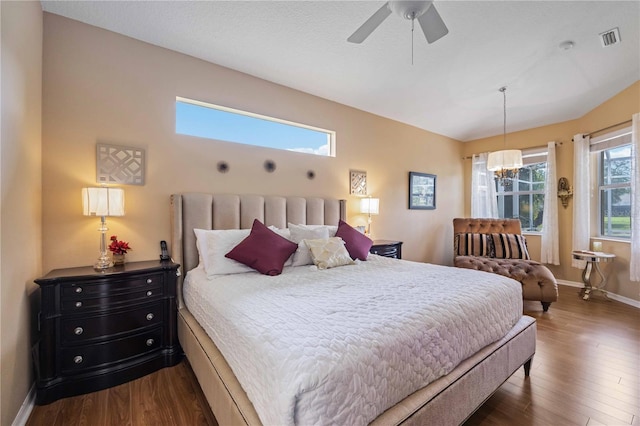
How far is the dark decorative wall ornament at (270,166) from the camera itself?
3297 mm

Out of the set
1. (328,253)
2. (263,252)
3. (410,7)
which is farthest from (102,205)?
(410,7)

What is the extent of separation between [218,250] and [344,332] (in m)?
1.58

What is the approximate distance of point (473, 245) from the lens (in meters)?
4.62

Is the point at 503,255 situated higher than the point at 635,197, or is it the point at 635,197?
the point at 635,197

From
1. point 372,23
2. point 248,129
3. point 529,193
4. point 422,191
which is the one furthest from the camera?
point 529,193

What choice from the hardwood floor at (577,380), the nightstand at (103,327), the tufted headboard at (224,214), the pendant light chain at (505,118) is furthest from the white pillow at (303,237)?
the pendant light chain at (505,118)

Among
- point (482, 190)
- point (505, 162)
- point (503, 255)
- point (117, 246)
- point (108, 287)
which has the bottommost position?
point (503, 255)

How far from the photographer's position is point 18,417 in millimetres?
1626

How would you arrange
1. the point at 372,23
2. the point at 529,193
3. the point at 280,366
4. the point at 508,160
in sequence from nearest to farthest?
the point at 280,366 → the point at 372,23 → the point at 508,160 → the point at 529,193

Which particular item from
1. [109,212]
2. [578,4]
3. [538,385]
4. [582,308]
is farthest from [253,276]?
[582,308]

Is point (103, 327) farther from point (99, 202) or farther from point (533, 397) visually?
point (533, 397)

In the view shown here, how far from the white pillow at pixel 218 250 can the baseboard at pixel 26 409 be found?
4.17 ft

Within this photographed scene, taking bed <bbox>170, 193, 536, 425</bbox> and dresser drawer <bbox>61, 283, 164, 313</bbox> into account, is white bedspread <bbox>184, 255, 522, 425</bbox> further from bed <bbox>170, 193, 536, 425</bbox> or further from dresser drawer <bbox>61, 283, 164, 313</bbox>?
dresser drawer <bbox>61, 283, 164, 313</bbox>

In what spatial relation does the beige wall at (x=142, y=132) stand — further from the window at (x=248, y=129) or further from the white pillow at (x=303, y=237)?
the white pillow at (x=303, y=237)
